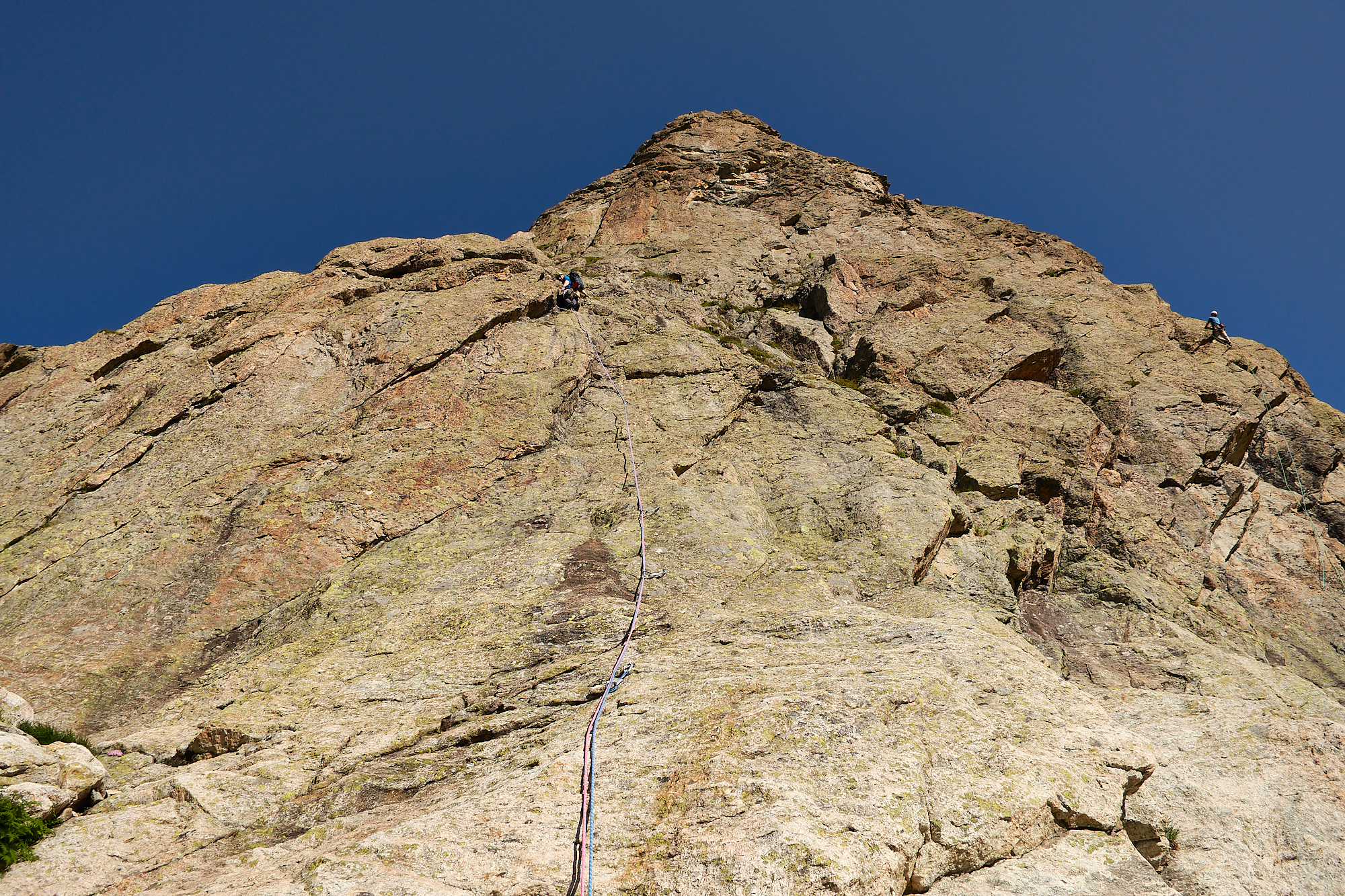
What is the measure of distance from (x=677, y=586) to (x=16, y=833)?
10.4 metres

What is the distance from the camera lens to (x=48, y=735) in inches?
427

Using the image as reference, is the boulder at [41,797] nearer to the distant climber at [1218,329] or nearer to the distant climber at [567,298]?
the distant climber at [567,298]

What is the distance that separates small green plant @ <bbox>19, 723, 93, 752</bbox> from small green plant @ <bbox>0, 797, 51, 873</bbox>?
6.58 feet

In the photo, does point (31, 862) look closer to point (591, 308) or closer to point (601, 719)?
point (601, 719)

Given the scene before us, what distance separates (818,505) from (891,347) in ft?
36.9

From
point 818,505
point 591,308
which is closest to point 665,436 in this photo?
point 818,505

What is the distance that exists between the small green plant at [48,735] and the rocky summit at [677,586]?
1.67ft

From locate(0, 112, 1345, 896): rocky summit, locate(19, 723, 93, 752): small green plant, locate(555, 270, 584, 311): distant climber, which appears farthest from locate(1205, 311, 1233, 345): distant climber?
locate(19, 723, 93, 752): small green plant

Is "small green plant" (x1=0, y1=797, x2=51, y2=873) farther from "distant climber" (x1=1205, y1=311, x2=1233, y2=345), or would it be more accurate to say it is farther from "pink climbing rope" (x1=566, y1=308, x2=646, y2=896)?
"distant climber" (x1=1205, y1=311, x2=1233, y2=345)

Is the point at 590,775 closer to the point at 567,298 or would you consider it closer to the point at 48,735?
the point at 48,735

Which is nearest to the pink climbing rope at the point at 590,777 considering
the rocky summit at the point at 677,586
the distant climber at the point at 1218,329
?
the rocky summit at the point at 677,586

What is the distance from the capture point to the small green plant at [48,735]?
35.0 ft

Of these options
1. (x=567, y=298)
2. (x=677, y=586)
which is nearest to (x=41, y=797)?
(x=677, y=586)

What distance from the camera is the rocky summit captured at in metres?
A: 8.80
